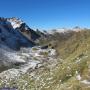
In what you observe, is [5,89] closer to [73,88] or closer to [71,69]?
[71,69]

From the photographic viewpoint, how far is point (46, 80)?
194 meters

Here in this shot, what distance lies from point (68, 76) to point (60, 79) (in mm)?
4784

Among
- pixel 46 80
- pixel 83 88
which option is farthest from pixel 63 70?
pixel 83 88

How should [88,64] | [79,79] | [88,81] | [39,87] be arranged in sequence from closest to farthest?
[88,81], [79,79], [88,64], [39,87]

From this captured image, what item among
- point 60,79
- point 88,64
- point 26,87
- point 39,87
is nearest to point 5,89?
point 26,87

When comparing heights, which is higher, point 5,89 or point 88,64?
point 88,64

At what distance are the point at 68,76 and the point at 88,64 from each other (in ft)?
46.6

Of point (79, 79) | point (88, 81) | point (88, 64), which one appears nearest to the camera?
point (88, 81)

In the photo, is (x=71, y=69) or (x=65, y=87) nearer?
(x=65, y=87)

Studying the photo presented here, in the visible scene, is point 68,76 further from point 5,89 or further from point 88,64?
point 5,89

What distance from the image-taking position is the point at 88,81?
5408 inches

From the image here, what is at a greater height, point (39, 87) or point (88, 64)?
point (88, 64)

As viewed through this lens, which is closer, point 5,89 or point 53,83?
point 53,83

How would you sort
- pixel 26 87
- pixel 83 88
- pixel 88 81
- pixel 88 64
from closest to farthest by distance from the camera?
1. pixel 83 88
2. pixel 88 81
3. pixel 88 64
4. pixel 26 87
